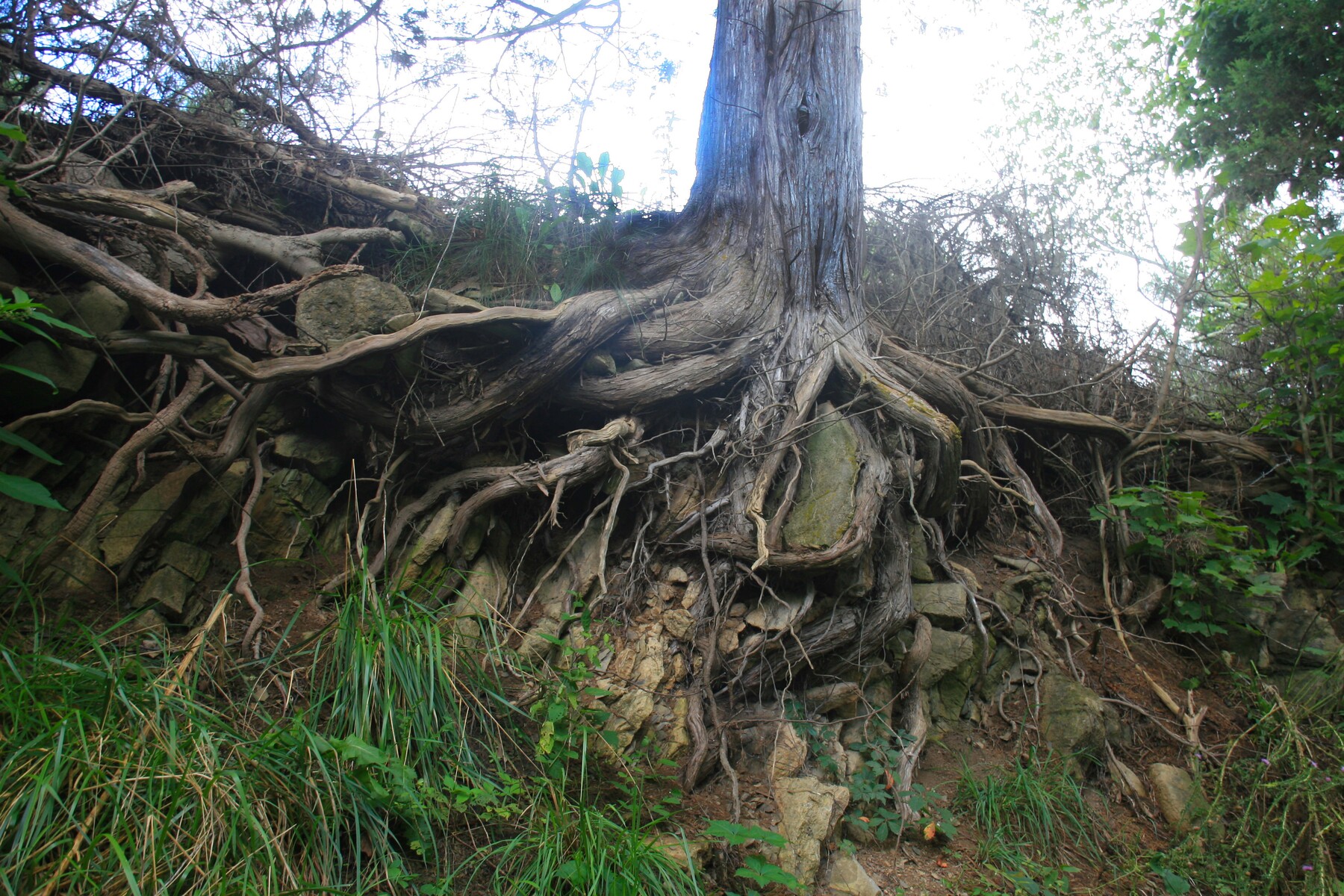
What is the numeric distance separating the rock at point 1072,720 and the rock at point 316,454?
12.7ft

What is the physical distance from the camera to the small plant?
230 cm

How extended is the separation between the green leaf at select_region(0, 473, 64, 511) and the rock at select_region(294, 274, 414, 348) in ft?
4.26

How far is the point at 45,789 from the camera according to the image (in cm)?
183

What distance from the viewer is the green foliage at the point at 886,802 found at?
2.99 m

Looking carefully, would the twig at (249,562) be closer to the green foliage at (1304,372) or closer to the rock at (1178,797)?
the rock at (1178,797)

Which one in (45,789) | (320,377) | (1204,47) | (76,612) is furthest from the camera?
(1204,47)

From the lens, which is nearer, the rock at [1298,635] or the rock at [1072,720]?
the rock at [1072,720]

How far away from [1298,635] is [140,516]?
19.8 ft

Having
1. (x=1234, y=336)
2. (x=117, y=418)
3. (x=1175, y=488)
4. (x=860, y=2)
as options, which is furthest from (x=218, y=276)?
(x=1234, y=336)

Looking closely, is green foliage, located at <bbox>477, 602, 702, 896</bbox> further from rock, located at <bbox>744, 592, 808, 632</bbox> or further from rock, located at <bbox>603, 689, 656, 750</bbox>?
rock, located at <bbox>744, 592, 808, 632</bbox>

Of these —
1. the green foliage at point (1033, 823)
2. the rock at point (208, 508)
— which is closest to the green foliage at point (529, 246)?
the rock at point (208, 508)

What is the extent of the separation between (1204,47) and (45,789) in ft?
25.5

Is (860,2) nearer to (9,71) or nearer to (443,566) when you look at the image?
(443,566)

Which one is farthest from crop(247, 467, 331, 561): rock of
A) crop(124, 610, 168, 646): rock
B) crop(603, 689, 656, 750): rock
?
crop(603, 689, 656, 750): rock
